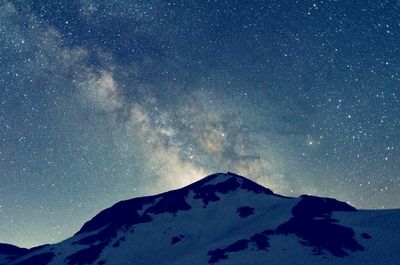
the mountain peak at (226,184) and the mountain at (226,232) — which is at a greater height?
the mountain peak at (226,184)

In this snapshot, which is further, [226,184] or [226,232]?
[226,184]

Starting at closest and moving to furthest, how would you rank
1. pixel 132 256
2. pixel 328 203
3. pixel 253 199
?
pixel 132 256 → pixel 328 203 → pixel 253 199

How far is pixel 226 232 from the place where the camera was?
122 m

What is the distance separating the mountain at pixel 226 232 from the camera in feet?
319

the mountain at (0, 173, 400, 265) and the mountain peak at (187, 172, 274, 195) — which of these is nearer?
the mountain at (0, 173, 400, 265)

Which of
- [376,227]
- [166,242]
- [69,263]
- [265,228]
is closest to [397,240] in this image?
[376,227]

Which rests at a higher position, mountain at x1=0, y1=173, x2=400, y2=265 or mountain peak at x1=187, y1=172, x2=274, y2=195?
mountain peak at x1=187, y1=172, x2=274, y2=195

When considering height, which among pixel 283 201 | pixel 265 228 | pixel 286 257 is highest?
pixel 283 201

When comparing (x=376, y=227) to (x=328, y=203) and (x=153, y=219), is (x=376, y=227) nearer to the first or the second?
(x=328, y=203)

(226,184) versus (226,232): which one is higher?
(226,184)

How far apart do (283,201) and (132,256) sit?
2068 inches

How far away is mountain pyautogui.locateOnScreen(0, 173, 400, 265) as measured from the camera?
Result: 97250 mm

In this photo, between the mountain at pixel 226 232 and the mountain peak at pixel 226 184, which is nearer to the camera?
the mountain at pixel 226 232

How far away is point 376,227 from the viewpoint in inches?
4235
